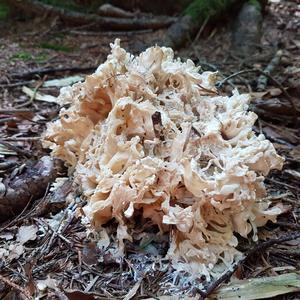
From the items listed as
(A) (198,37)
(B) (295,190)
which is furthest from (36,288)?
(A) (198,37)

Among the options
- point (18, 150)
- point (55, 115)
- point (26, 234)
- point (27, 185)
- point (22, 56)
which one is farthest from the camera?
point (22, 56)

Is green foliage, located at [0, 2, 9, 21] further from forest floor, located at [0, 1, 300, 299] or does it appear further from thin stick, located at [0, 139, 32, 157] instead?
thin stick, located at [0, 139, 32, 157]

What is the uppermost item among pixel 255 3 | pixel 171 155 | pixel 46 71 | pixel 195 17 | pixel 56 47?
pixel 171 155

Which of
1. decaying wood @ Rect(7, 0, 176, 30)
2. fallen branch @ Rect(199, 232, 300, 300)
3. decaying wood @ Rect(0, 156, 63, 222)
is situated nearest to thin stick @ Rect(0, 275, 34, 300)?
decaying wood @ Rect(0, 156, 63, 222)

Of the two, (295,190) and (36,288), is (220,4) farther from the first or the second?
(36,288)

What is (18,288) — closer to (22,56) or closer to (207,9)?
(22,56)

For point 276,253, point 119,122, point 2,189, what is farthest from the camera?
point 2,189

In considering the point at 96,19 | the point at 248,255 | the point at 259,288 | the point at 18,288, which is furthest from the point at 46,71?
the point at 259,288

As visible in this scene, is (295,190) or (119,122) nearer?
(119,122)
